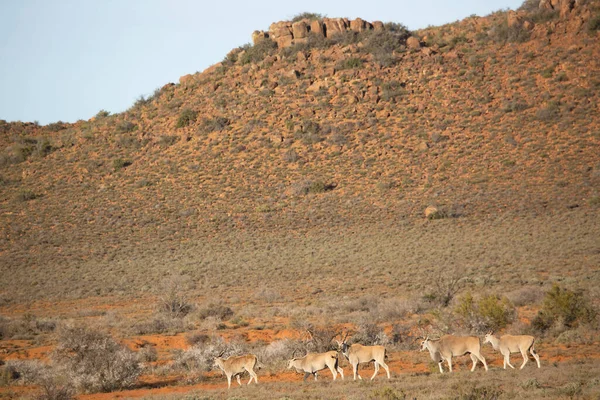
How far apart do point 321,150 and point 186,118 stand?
15.2 m

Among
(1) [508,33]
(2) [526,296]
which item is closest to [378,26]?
(1) [508,33]

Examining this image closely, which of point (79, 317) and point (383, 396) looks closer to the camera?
point (383, 396)

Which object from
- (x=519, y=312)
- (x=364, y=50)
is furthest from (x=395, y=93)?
(x=519, y=312)

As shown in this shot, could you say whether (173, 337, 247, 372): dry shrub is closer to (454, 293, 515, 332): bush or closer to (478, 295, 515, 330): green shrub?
(454, 293, 515, 332): bush

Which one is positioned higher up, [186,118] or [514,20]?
[514,20]

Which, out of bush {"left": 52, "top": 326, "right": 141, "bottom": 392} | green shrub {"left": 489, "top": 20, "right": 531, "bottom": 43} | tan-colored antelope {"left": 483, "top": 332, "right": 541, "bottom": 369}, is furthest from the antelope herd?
green shrub {"left": 489, "top": 20, "right": 531, "bottom": 43}

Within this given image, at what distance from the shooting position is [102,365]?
1461cm

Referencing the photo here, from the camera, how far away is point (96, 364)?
14.8 m

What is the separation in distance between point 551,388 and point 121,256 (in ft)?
116

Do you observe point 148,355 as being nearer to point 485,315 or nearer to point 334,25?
point 485,315

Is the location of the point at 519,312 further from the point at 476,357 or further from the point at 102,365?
the point at 102,365

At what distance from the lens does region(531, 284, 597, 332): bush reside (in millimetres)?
18000

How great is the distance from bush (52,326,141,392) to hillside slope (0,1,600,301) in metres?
20.5

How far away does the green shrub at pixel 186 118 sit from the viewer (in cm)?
6084
